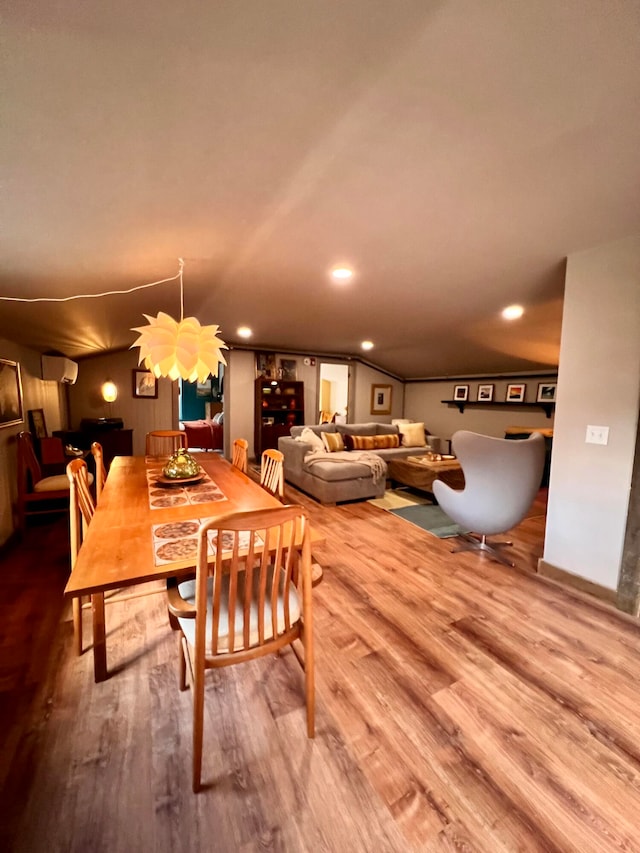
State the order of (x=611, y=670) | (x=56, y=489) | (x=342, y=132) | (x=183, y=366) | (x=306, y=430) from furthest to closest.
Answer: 1. (x=306, y=430)
2. (x=56, y=489)
3. (x=183, y=366)
4. (x=611, y=670)
5. (x=342, y=132)

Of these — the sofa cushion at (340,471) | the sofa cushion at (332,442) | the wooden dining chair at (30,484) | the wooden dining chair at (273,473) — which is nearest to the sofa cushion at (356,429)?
the sofa cushion at (332,442)

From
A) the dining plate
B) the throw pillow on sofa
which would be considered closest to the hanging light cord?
the dining plate

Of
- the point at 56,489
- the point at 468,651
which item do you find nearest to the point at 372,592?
the point at 468,651

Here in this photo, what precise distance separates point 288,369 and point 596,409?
5.46 metres

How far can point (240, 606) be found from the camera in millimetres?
1381

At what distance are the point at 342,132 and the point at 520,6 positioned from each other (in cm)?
60

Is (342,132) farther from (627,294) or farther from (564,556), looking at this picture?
(564,556)

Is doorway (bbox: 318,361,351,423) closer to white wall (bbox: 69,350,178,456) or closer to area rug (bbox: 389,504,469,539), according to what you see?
white wall (bbox: 69,350,178,456)

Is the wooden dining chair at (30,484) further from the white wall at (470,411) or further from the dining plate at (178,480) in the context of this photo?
the white wall at (470,411)

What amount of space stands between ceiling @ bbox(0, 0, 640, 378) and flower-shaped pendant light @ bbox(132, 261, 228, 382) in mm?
453

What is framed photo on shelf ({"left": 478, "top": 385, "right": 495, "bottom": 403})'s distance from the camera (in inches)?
249

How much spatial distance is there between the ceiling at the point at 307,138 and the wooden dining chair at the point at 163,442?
1.33 meters

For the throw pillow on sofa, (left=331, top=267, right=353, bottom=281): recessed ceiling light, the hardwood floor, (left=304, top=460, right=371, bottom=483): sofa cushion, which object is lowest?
the hardwood floor

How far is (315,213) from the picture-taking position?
1912 mm
